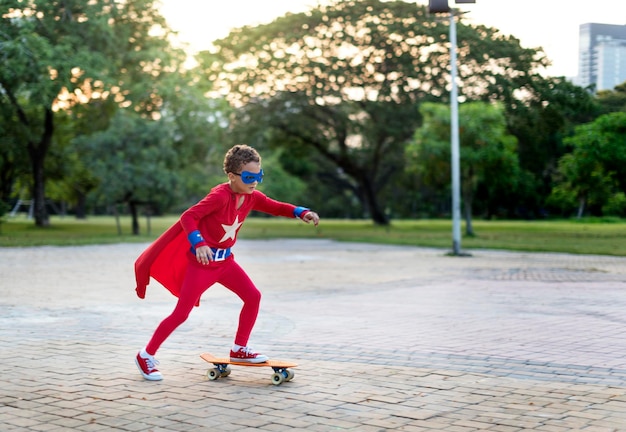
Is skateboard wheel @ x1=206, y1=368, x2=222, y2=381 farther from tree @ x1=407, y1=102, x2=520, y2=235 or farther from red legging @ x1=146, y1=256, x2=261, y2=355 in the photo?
tree @ x1=407, y1=102, x2=520, y2=235

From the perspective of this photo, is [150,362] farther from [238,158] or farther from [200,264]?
[238,158]

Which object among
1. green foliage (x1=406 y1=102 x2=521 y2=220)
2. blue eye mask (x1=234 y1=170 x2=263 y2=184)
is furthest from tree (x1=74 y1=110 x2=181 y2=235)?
blue eye mask (x1=234 y1=170 x2=263 y2=184)

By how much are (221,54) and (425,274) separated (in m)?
28.8

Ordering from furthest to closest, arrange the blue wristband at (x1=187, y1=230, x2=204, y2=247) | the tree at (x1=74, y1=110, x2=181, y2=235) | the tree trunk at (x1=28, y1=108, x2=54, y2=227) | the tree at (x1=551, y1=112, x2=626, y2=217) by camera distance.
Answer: the tree trunk at (x1=28, y1=108, x2=54, y2=227) → the tree at (x1=74, y1=110, x2=181, y2=235) → the tree at (x1=551, y1=112, x2=626, y2=217) → the blue wristband at (x1=187, y1=230, x2=204, y2=247)

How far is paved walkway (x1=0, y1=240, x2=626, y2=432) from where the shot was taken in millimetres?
4965

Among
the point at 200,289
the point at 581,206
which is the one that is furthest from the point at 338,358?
the point at 581,206

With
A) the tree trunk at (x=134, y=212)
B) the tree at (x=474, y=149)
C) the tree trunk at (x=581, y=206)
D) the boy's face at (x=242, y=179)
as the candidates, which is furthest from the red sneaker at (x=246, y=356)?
the tree trunk at (x=134, y=212)

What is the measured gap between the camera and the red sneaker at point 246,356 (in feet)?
20.3

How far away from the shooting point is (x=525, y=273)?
1698cm

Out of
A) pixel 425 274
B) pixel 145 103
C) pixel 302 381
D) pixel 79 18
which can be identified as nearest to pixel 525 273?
pixel 425 274

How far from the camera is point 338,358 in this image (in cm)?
698

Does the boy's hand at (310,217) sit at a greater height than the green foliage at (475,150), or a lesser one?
lesser

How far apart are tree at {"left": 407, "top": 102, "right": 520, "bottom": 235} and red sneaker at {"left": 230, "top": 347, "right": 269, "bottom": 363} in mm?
25013

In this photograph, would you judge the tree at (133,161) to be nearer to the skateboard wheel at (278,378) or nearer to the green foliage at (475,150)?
the green foliage at (475,150)
